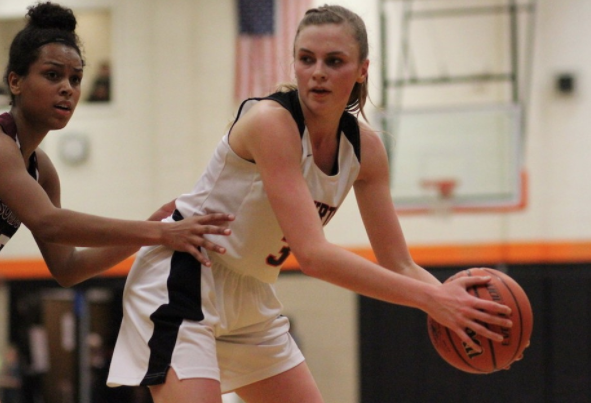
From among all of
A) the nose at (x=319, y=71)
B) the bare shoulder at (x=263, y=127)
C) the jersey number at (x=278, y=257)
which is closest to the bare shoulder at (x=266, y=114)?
the bare shoulder at (x=263, y=127)

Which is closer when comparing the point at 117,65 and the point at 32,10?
the point at 32,10

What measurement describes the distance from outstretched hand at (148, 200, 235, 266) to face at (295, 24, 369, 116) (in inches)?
17.4

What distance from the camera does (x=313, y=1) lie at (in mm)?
7820

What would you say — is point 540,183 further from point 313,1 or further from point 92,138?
point 92,138

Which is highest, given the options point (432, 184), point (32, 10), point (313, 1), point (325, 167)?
point (313, 1)

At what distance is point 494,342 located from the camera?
238 cm

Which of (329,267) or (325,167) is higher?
(325,167)

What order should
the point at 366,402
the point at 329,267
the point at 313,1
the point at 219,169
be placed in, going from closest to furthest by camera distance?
the point at 329,267, the point at 219,169, the point at 366,402, the point at 313,1

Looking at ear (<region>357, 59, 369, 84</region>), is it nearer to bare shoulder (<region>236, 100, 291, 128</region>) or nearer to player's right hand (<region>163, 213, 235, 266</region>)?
bare shoulder (<region>236, 100, 291, 128</region>)

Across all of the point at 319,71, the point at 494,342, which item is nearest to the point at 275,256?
the point at 319,71

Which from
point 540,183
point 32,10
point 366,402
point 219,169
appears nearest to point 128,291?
point 219,169

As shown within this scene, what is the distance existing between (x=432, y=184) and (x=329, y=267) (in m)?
5.19

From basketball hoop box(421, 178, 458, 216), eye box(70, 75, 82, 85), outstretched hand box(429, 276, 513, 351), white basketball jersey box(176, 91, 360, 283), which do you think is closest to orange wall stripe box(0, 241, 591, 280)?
basketball hoop box(421, 178, 458, 216)

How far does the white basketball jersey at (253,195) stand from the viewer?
2484mm
